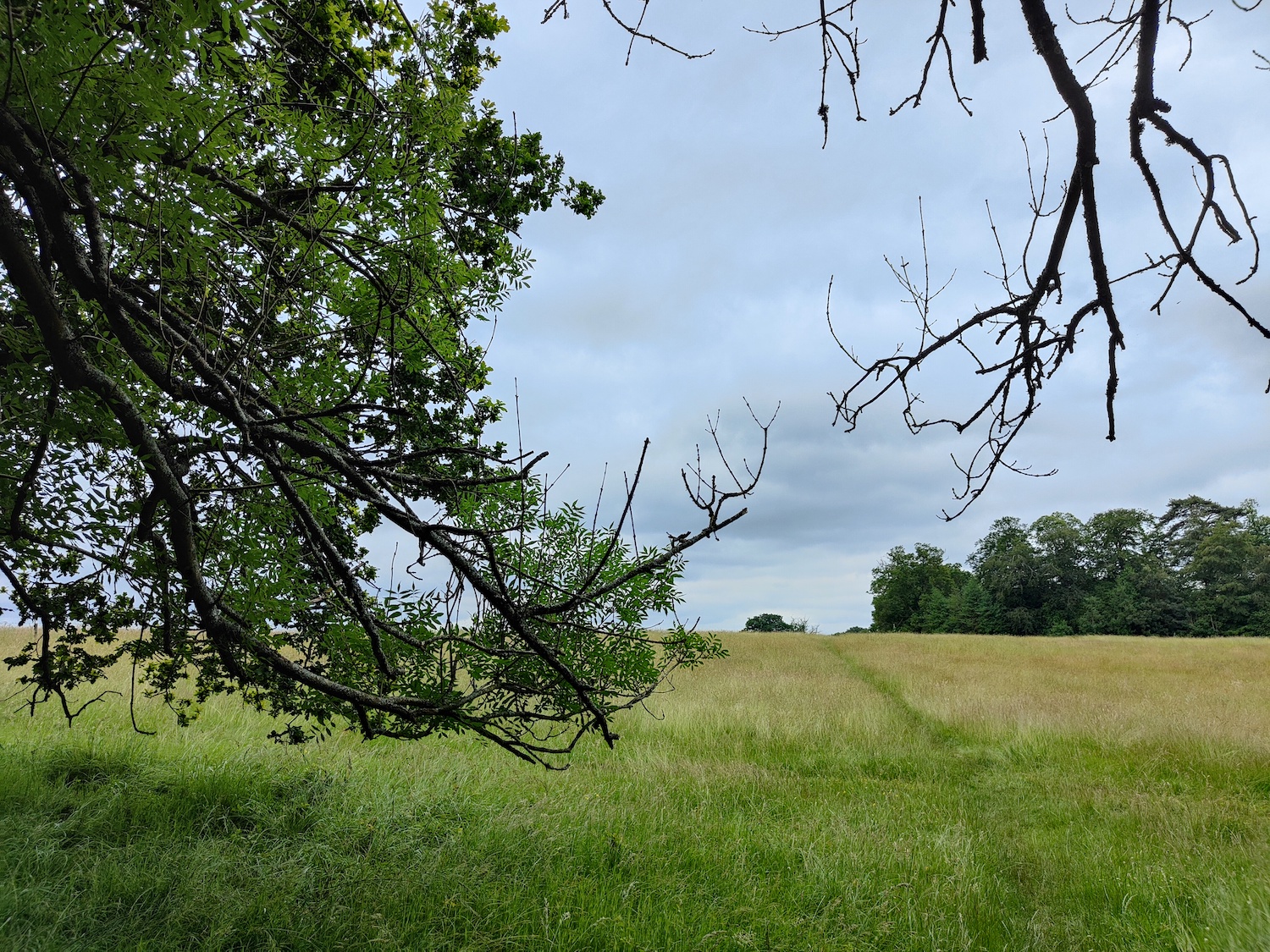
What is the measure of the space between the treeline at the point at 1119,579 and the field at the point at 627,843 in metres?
51.1

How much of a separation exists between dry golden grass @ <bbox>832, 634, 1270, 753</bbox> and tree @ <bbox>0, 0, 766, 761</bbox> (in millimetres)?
10897

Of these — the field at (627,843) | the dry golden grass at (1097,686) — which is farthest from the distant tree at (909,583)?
the field at (627,843)

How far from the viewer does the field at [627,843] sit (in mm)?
4551

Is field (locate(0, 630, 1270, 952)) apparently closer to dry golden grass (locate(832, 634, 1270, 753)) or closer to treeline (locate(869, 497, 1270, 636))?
dry golden grass (locate(832, 634, 1270, 753))

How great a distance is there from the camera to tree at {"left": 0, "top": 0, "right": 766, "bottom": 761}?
2.54 m

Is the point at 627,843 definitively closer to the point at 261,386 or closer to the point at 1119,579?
the point at 261,386

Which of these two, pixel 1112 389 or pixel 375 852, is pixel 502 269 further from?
pixel 375 852

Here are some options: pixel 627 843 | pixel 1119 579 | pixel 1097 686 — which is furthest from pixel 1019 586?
pixel 627 843

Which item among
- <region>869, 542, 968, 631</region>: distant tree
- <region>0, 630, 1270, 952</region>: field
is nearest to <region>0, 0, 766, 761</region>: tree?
<region>0, 630, 1270, 952</region>: field

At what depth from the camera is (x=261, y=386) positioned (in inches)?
167

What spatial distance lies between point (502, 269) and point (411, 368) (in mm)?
1744

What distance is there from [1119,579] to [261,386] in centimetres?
6703

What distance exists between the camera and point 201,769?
686 cm

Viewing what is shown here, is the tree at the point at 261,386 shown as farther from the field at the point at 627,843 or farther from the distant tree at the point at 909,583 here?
the distant tree at the point at 909,583
